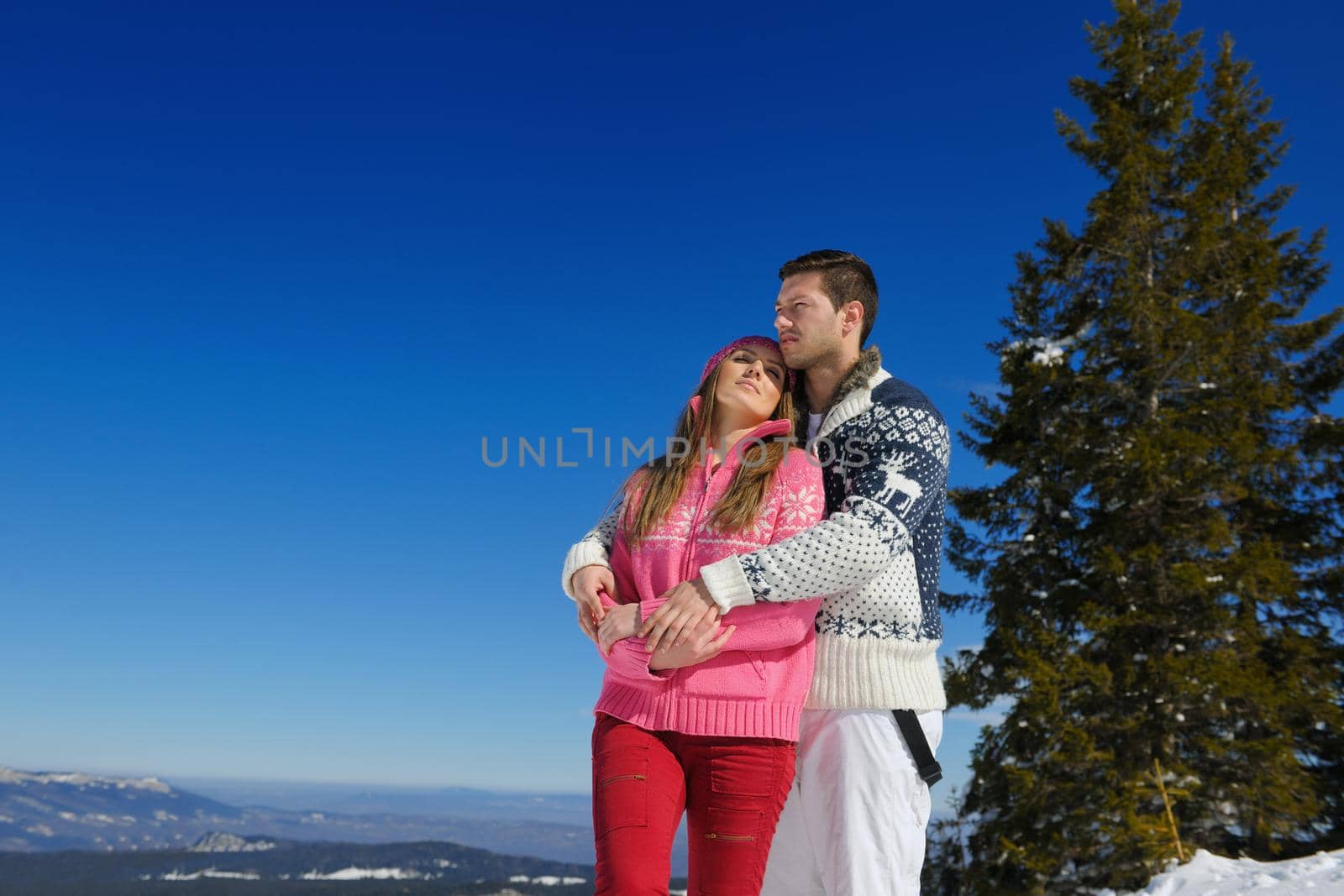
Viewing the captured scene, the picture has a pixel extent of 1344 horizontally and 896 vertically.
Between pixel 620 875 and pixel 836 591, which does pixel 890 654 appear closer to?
pixel 836 591

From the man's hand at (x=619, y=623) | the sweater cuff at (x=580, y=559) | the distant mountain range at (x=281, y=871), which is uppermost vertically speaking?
the sweater cuff at (x=580, y=559)

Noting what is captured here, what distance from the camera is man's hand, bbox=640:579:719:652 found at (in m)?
2.43

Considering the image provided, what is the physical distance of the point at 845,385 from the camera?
3.03 meters

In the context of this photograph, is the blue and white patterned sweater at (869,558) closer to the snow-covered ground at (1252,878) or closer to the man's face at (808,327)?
the man's face at (808,327)

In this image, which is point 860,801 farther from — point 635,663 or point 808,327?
point 808,327

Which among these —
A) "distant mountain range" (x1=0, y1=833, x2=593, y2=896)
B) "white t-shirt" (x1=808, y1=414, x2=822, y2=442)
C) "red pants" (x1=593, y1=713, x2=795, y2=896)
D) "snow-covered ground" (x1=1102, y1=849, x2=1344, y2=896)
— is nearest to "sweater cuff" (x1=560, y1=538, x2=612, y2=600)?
"red pants" (x1=593, y1=713, x2=795, y2=896)

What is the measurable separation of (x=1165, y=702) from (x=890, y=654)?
1099cm

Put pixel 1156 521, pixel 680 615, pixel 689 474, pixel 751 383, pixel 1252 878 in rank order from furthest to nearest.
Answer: pixel 1156 521, pixel 1252 878, pixel 751 383, pixel 689 474, pixel 680 615

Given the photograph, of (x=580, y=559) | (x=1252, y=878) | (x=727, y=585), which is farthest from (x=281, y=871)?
(x=727, y=585)

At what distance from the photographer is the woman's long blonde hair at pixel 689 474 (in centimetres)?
269

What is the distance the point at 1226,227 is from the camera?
1470 centimetres

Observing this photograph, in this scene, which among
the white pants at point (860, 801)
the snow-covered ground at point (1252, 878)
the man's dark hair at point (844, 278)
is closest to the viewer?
the white pants at point (860, 801)

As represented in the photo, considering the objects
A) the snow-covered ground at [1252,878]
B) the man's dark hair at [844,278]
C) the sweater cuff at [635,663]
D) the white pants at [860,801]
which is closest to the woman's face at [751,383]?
the man's dark hair at [844,278]

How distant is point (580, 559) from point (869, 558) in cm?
85
